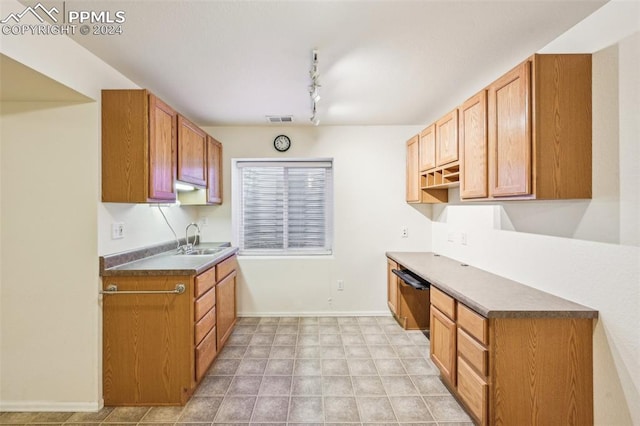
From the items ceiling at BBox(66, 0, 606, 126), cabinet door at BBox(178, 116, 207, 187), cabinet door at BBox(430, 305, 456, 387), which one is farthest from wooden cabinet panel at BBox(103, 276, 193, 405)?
cabinet door at BBox(430, 305, 456, 387)

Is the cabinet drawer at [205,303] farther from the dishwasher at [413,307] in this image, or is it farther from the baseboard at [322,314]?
the dishwasher at [413,307]

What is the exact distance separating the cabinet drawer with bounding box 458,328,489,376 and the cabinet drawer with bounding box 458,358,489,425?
5 cm

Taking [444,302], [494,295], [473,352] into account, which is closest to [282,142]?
[444,302]

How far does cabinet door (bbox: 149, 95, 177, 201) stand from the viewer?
2.17 metres

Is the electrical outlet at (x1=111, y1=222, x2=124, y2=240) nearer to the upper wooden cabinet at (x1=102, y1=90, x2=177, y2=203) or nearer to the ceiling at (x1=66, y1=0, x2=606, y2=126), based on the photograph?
the upper wooden cabinet at (x1=102, y1=90, x2=177, y2=203)

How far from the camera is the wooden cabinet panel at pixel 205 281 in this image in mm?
2270

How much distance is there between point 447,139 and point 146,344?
9.82 ft

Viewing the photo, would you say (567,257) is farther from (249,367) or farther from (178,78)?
(178,78)

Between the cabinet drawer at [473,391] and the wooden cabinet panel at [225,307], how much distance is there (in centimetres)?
210

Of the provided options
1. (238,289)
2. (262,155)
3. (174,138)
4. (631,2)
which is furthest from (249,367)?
(631,2)

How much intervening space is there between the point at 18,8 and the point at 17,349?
7.20ft

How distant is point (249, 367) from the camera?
8.63 ft

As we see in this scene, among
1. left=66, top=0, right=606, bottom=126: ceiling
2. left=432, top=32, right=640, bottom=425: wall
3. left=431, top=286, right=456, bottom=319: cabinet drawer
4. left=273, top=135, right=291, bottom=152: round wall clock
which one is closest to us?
left=432, top=32, right=640, bottom=425: wall

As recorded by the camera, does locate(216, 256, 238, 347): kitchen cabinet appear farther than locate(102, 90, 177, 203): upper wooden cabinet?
Yes
